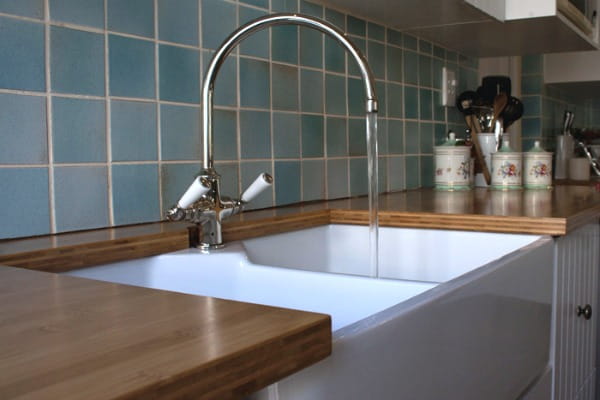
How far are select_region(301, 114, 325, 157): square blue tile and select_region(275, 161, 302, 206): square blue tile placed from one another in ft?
0.17

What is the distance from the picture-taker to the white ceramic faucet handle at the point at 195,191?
83 cm

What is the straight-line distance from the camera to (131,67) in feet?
3.29

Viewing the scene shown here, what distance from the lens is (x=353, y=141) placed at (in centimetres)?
160

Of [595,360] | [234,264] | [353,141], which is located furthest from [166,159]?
[595,360]

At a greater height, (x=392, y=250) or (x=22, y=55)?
(x=22, y=55)

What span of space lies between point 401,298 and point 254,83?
2.24 feet

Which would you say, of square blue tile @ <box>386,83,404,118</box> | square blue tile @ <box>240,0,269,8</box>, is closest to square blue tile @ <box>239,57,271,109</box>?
square blue tile @ <box>240,0,269,8</box>

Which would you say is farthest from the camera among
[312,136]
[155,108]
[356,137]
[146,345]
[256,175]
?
[356,137]

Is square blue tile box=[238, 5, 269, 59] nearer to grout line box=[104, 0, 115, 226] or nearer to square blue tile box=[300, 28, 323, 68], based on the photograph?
square blue tile box=[300, 28, 323, 68]

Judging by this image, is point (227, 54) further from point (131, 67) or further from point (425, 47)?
point (425, 47)

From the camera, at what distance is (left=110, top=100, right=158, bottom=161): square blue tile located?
98 centimetres

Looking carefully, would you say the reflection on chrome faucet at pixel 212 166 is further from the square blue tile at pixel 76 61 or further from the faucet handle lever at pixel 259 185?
the square blue tile at pixel 76 61

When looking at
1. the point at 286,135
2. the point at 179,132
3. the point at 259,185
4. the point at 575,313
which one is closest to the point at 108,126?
the point at 179,132

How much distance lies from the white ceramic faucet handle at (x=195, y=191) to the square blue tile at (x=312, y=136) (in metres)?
0.59
